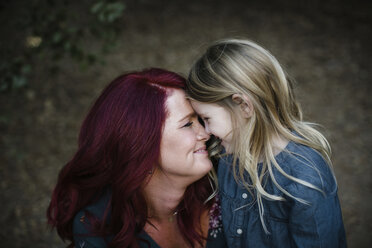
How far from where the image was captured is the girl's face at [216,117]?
193cm

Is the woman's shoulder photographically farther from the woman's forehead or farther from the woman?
the woman's forehead

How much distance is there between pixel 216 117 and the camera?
195 centimetres

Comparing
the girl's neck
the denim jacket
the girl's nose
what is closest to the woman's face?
the girl's nose

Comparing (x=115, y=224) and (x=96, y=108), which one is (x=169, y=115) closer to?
(x=96, y=108)

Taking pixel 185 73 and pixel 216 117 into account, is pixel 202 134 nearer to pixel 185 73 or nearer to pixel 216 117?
pixel 216 117

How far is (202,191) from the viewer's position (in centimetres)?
233

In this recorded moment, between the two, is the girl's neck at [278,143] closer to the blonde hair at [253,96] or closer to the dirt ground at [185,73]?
the blonde hair at [253,96]

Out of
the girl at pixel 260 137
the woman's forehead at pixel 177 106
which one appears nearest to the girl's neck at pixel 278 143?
the girl at pixel 260 137

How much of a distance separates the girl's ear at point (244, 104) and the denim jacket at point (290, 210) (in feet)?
1.00

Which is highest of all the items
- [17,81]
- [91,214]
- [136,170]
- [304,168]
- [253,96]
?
[253,96]

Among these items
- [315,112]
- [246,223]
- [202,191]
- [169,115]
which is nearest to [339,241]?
[246,223]

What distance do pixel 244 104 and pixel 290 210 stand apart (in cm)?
65

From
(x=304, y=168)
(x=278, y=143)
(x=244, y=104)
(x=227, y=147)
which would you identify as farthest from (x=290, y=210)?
(x=244, y=104)

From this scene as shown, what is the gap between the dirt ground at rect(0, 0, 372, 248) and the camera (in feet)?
13.0
